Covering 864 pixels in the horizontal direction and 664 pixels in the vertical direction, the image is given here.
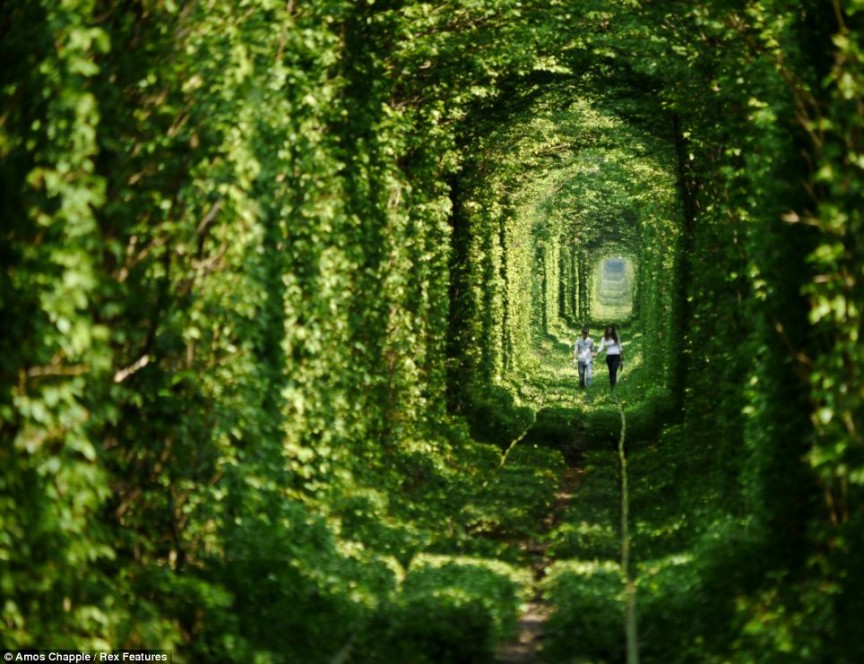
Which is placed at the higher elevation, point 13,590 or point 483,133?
point 483,133

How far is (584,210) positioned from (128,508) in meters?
40.6

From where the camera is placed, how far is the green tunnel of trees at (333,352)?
678 centimetres

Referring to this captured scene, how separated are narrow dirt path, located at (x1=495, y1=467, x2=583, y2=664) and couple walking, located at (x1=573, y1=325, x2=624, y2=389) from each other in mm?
13471

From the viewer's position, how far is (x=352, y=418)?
13.2 m

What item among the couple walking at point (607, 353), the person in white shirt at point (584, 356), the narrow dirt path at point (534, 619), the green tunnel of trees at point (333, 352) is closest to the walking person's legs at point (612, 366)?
the couple walking at point (607, 353)

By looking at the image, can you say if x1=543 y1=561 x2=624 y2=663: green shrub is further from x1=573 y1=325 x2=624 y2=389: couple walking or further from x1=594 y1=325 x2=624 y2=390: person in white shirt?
x1=594 y1=325 x2=624 y2=390: person in white shirt

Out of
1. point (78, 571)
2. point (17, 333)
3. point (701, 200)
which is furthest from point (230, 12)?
point (701, 200)

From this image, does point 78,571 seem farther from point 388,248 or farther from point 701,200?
point 701,200

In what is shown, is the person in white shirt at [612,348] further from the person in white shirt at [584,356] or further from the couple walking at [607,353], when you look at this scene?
the person in white shirt at [584,356]

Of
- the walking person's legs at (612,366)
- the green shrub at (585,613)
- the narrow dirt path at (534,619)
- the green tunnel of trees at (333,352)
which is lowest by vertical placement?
the walking person's legs at (612,366)

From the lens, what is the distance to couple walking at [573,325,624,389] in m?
28.8

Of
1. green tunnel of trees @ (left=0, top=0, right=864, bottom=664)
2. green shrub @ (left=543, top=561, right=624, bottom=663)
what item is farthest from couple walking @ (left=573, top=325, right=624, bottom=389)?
green shrub @ (left=543, top=561, right=624, bottom=663)

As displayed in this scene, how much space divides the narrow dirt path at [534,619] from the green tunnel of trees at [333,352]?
0.21m

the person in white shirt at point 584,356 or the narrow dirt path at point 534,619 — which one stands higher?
the narrow dirt path at point 534,619
